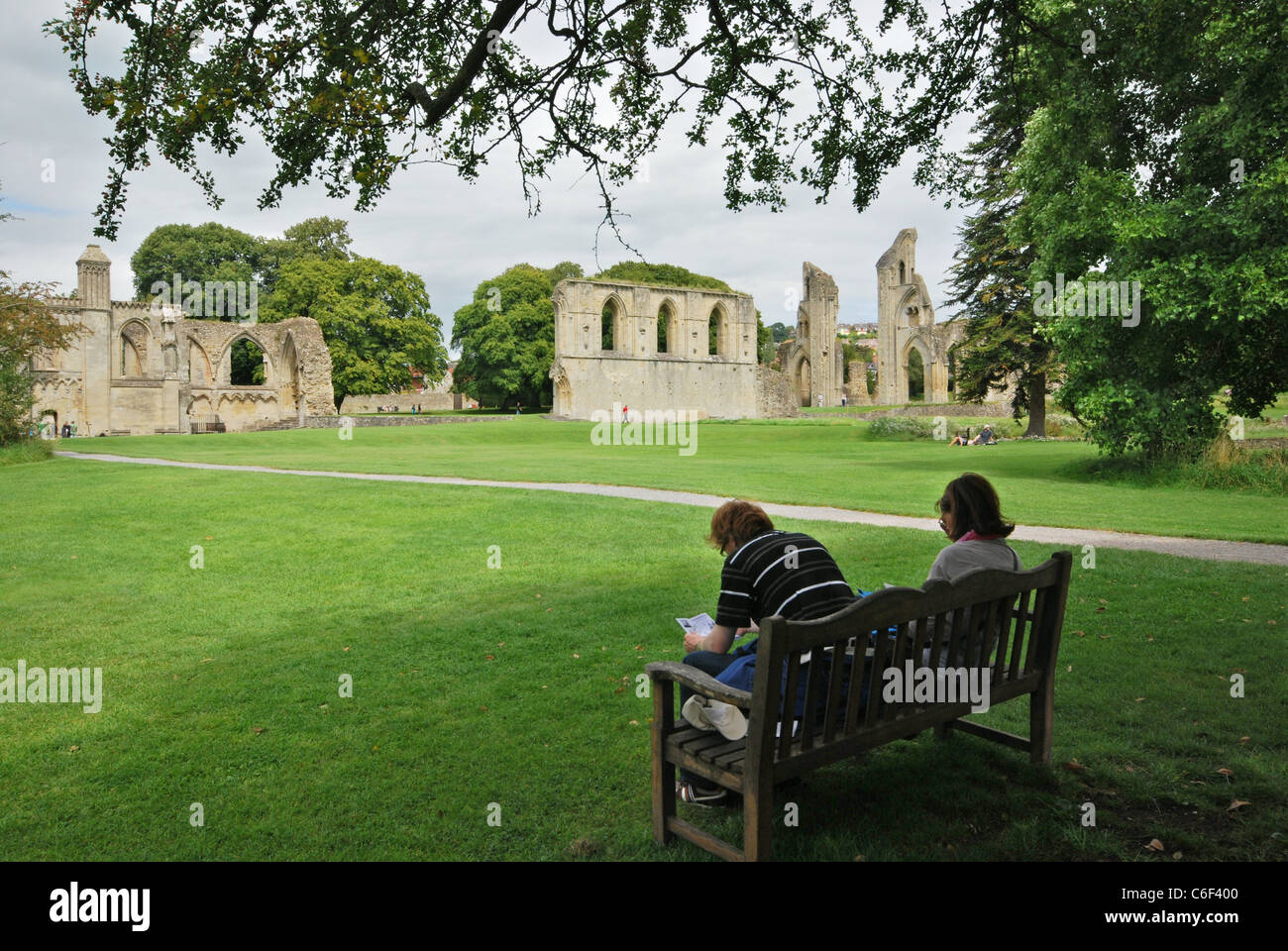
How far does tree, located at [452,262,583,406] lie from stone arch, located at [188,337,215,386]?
699 inches

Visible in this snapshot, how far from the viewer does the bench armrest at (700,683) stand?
10.7ft

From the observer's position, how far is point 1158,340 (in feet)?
55.5

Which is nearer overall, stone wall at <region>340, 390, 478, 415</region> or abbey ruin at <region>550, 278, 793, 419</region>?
abbey ruin at <region>550, 278, 793, 419</region>

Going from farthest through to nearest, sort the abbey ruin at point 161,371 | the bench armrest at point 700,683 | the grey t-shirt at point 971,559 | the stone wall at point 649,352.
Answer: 1. the stone wall at point 649,352
2. the abbey ruin at point 161,371
3. the grey t-shirt at point 971,559
4. the bench armrest at point 700,683

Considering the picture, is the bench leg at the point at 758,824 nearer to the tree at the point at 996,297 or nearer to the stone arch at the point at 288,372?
the tree at the point at 996,297

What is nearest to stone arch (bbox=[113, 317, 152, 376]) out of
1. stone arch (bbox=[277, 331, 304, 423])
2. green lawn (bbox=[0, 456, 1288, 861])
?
stone arch (bbox=[277, 331, 304, 423])

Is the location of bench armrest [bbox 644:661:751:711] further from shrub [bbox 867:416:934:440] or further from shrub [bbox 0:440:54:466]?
shrub [bbox 867:416:934:440]

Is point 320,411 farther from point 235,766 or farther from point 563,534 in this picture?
point 235,766

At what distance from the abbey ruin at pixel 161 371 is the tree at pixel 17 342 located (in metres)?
20.9

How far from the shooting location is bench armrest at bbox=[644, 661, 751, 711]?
326 centimetres

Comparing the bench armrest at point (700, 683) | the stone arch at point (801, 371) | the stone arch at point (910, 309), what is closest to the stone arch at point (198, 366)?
the stone arch at point (801, 371)
